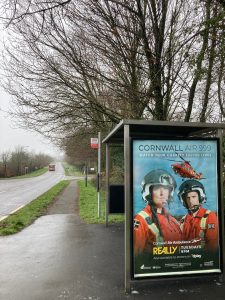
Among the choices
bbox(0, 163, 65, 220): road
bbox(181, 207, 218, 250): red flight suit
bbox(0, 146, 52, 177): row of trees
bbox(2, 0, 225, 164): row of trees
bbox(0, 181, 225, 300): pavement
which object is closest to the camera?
bbox(0, 181, 225, 300): pavement

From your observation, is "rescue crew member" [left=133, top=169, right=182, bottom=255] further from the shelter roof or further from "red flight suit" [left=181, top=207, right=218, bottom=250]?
the shelter roof

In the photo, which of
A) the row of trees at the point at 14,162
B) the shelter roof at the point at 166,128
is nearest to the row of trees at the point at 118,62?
the shelter roof at the point at 166,128

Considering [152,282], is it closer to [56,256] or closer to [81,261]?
[81,261]

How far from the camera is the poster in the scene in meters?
4.77

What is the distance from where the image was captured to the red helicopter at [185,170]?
4887 mm

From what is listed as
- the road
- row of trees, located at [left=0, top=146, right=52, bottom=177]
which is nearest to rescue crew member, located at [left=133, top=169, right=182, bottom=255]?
the road

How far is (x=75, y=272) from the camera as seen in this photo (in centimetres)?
530

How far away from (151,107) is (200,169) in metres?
6.48

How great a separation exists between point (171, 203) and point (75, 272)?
1.84 m

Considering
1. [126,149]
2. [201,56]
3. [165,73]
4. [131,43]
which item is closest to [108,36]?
[131,43]

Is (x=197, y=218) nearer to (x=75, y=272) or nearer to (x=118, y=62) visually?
(x=75, y=272)

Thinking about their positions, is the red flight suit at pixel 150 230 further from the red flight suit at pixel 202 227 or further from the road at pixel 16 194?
the road at pixel 16 194

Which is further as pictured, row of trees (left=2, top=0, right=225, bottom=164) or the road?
the road

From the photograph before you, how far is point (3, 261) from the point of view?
595 cm
